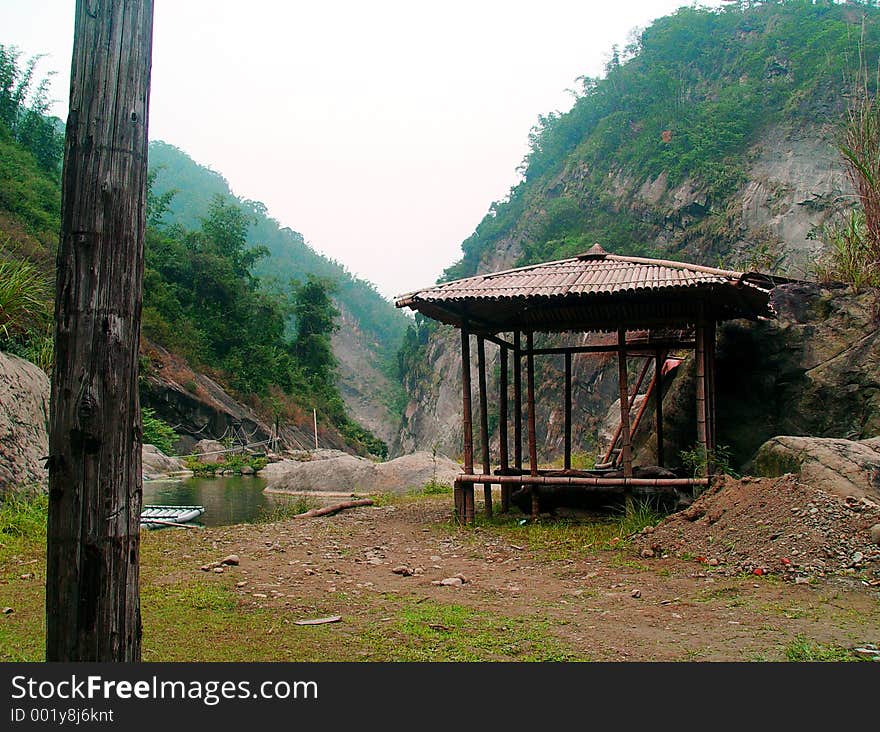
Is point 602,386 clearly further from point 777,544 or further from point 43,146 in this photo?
point 43,146

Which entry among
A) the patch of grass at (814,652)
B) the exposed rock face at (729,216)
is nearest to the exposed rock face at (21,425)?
the patch of grass at (814,652)

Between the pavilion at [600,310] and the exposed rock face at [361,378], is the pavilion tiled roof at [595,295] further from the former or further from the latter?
the exposed rock face at [361,378]

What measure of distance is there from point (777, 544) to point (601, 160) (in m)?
30.9

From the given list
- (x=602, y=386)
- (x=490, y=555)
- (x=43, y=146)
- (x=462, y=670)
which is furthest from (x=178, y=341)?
(x=462, y=670)

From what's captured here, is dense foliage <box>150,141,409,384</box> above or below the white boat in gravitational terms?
above

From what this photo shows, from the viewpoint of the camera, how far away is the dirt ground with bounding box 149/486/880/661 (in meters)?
3.77

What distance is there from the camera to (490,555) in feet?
21.5

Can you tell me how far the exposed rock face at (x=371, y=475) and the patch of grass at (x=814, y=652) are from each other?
9.46 metres

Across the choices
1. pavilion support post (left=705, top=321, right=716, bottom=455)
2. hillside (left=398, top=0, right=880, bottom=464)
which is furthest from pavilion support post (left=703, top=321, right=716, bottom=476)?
hillside (left=398, top=0, right=880, bottom=464)

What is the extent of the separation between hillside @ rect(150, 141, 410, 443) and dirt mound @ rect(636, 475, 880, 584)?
61868 millimetres

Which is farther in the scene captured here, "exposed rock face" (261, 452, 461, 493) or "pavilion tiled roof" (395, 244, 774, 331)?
"exposed rock face" (261, 452, 461, 493)

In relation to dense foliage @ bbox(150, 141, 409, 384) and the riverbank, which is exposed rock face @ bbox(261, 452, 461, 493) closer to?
the riverbank

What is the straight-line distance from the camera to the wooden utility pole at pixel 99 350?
2447 mm

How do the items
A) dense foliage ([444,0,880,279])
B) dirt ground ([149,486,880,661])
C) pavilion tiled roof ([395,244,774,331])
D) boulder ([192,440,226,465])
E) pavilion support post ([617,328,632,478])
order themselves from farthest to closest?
dense foliage ([444,0,880,279]), boulder ([192,440,226,465]), pavilion support post ([617,328,632,478]), pavilion tiled roof ([395,244,774,331]), dirt ground ([149,486,880,661])
